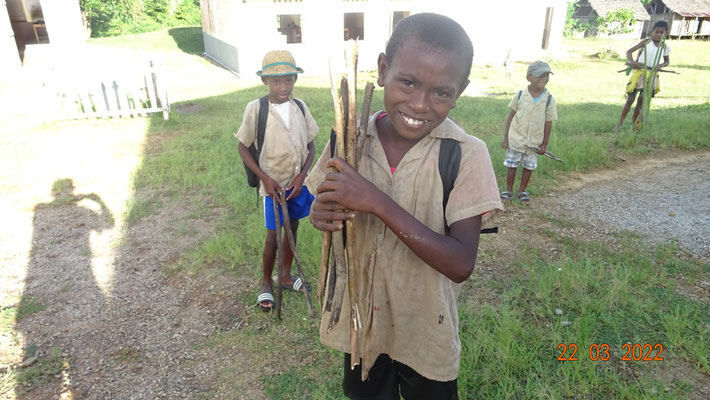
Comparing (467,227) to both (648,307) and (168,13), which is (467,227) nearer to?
(648,307)

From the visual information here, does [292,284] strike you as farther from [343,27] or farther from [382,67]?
[343,27]

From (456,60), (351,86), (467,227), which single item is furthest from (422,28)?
(467,227)

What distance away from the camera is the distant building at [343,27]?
560 inches

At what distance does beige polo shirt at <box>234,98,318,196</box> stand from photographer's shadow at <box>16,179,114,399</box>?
1698mm

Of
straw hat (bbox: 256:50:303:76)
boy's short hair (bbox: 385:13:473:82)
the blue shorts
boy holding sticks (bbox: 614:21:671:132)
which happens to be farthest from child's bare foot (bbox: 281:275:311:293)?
boy holding sticks (bbox: 614:21:671:132)

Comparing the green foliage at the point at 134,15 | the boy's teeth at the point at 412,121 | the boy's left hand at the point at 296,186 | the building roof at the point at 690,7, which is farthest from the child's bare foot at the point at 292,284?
the building roof at the point at 690,7

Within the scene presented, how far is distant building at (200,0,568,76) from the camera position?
14227 mm

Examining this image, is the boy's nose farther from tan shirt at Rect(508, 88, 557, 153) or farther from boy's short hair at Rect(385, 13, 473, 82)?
tan shirt at Rect(508, 88, 557, 153)

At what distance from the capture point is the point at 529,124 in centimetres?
494

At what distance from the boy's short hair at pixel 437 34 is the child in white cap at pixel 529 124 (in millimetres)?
3766

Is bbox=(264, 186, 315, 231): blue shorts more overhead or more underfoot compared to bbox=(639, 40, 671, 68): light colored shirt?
more underfoot

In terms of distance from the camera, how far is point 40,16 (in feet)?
64.1

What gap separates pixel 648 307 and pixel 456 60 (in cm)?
284

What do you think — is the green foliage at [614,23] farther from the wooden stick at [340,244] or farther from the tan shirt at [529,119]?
the wooden stick at [340,244]
